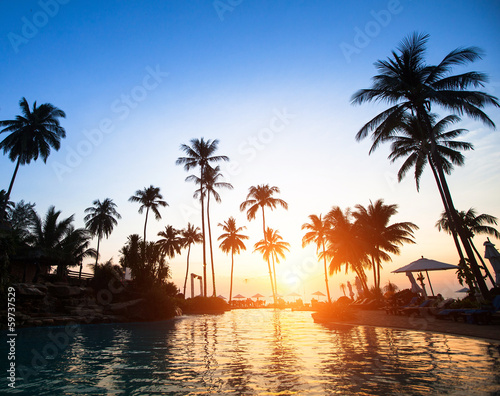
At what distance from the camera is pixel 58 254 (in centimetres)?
2433

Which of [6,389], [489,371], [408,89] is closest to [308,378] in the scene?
[489,371]

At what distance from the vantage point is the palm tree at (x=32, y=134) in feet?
86.7

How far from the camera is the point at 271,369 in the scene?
227 inches

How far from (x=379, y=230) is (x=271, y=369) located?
91.0 feet

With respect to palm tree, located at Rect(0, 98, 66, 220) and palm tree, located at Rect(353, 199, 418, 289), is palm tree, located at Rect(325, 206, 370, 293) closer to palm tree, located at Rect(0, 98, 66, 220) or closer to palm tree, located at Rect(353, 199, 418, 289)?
palm tree, located at Rect(353, 199, 418, 289)

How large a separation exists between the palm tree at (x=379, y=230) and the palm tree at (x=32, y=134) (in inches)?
1275

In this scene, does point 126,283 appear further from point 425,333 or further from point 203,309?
point 425,333

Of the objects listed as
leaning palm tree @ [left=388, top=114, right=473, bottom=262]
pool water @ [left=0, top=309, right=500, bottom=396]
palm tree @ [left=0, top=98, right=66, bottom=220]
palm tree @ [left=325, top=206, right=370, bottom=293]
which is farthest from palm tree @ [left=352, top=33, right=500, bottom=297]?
palm tree @ [left=0, top=98, right=66, bottom=220]

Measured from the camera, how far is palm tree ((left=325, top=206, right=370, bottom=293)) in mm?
31453

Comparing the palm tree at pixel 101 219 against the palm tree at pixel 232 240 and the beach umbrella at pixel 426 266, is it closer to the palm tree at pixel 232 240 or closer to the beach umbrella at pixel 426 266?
the palm tree at pixel 232 240

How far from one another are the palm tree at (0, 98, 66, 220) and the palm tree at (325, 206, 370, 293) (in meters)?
31.1

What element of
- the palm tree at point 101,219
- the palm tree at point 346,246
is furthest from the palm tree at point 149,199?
the palm tree at point 346,246

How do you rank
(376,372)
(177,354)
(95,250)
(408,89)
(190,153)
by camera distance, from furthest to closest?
(95,250)
(190,153)
(408,89)
(177,354)
(376,372)

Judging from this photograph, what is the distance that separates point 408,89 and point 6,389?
1869 cm
